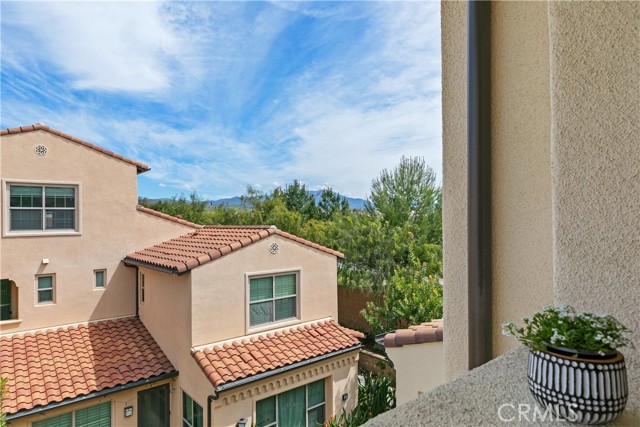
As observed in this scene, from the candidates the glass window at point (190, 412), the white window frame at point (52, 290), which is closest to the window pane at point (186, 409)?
the glass window at point (190, 412)

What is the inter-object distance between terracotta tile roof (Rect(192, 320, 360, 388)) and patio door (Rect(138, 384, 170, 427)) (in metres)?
1.58

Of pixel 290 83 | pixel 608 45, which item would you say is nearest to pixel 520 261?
pixel 608 45

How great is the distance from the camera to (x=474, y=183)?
177 cm

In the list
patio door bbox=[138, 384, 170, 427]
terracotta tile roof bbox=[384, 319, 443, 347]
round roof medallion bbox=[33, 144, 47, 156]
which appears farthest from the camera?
round roof medallion bbox=[33, 144, 47, 156]

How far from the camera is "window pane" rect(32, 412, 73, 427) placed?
5470 millimetres

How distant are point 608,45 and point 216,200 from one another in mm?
21388

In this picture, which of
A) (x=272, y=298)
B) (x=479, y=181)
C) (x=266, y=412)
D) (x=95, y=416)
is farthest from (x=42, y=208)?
(x=479, y=181)

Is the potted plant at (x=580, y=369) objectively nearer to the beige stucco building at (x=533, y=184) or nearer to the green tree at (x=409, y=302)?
the beige stucco building at (x=533, y=184)

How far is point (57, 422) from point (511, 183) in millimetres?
7670

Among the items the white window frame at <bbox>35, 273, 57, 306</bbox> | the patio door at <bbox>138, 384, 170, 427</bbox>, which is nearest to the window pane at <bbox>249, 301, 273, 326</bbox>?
the patio door at <bbox>138, 384, 170, 427</bbox>

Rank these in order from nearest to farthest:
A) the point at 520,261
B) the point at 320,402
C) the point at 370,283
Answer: the point at 520,261
the point at 320,402
the point at 370,283

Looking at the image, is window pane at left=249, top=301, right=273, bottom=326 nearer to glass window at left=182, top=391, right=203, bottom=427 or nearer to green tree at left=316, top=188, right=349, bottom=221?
glass window at left=182, top=391, right=203, bottom=427

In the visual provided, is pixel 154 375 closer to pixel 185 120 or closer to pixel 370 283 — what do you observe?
pixel 370 283

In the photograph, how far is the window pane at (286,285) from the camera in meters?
7.48
